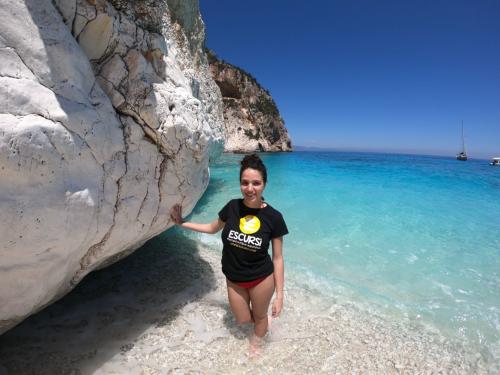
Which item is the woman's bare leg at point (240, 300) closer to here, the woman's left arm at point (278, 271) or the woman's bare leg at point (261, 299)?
the woman's bare leg at point (261, 299)

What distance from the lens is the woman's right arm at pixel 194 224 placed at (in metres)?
3.00

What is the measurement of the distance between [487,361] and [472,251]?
4.04 metres

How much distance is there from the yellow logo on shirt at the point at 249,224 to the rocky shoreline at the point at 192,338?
1.24 m

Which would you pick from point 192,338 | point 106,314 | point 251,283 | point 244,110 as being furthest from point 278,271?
point 244,110

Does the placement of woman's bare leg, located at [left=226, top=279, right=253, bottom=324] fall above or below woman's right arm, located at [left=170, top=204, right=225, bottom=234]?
below

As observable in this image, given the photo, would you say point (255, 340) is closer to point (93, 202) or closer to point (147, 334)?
point (147, 334)

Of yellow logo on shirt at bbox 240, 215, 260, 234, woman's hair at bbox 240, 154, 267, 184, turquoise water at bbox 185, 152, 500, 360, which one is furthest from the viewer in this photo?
turquoise water at bbox 185, 152, 500, 360

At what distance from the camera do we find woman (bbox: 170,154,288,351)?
8.72 ft

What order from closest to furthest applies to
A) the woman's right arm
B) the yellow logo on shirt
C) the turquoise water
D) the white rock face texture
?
the white rock face texture < the yellow logo on shirt < the woman's right arm < the turquoise water

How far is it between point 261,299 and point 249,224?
29.9 inches

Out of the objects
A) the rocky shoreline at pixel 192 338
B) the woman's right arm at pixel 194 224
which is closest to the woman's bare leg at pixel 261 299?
the rocky shoreline at pixel 192 338

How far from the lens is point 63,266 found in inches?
85.8

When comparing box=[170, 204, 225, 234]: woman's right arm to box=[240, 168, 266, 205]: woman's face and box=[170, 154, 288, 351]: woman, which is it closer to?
box=[170, 154, 288, 351]: woman

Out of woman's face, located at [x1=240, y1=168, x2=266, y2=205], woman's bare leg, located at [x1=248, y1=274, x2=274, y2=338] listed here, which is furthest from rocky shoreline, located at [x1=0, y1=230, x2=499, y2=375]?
woman's face, located at [x1=240, y1=168, x2=266, y2=205]
